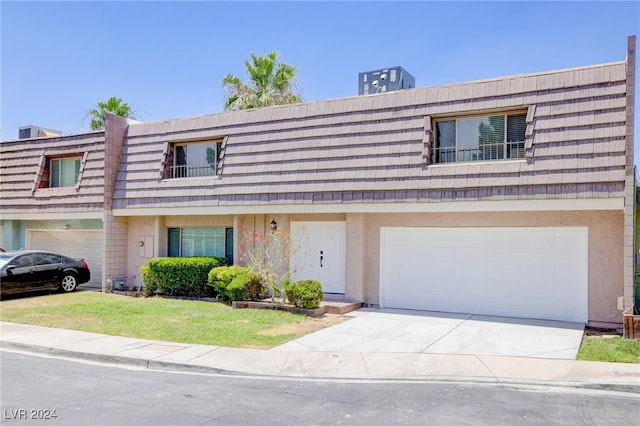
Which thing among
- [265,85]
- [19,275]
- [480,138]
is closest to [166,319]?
[19,275]

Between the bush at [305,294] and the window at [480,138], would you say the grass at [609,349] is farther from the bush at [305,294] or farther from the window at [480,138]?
the bush at [305,294]

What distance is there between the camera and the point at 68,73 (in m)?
18.2

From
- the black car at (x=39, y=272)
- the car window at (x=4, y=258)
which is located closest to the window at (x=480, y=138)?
the black car at (x=39, y=272)

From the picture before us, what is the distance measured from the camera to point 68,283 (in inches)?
643

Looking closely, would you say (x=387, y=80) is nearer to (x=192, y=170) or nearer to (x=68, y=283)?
(x=192, y=170)

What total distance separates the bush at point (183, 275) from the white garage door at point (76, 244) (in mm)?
3384

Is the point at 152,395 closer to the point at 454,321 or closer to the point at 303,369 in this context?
the point at 303,369

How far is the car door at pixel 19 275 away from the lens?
14445 mm

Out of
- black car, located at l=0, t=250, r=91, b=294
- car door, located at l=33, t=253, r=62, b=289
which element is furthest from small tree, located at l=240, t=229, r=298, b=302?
car door, located at l=33, t=253, r=62, b=289

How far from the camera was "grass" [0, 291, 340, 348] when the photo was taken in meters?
9.99

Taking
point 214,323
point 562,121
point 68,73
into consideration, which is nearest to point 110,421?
point 214,323

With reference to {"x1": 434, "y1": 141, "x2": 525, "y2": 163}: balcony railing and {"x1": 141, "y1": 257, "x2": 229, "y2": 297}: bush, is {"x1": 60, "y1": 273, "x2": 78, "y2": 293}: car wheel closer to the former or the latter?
{"x1": 141, "y1": 257, "x2": 229, "y2": 297}: bush

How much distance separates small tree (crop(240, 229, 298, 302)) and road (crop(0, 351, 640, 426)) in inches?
250

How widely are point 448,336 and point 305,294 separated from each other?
363cm
